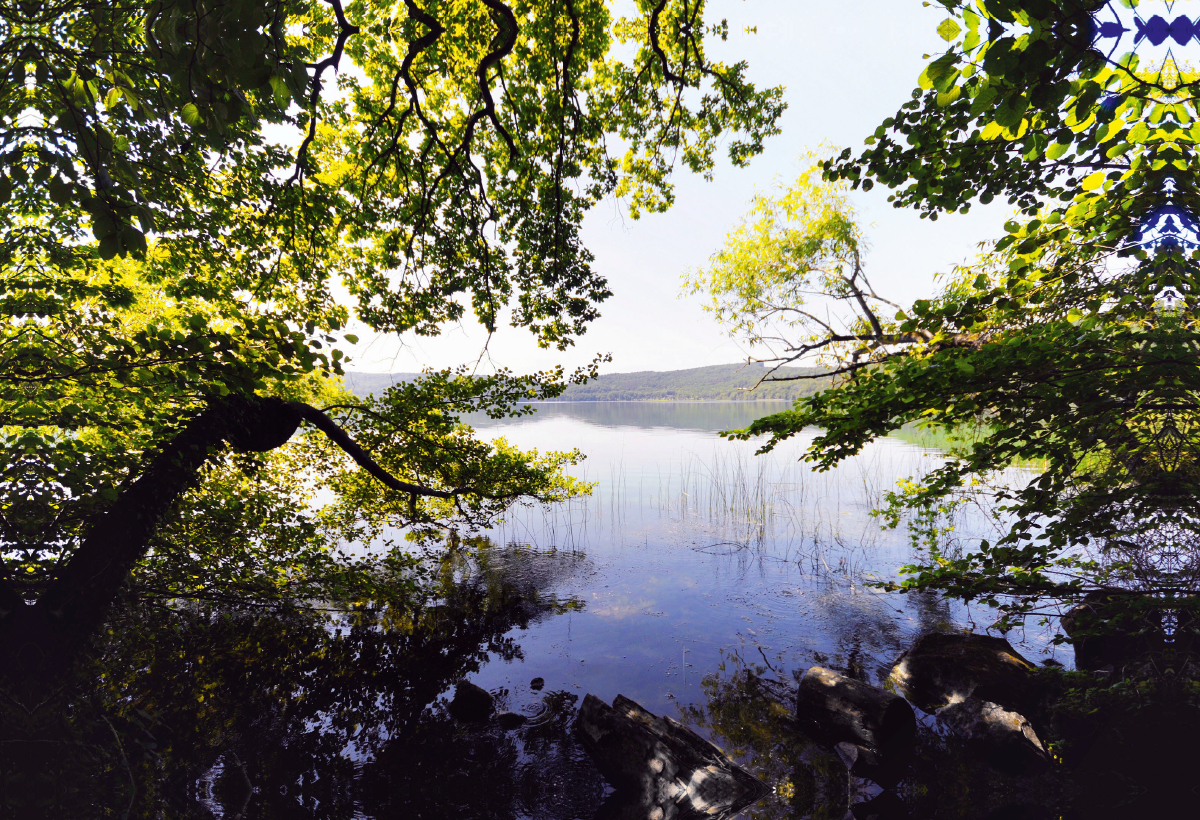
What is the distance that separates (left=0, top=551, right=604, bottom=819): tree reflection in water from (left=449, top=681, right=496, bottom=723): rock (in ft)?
0.65

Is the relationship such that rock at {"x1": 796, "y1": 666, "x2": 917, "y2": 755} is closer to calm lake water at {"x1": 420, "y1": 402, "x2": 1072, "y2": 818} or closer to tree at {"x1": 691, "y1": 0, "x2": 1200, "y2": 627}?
calm lake water at {"x1": 420, "y1": 402, "x2": 1072, "y2": 818}

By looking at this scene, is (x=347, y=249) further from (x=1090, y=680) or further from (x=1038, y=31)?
(x=1090, y=680)

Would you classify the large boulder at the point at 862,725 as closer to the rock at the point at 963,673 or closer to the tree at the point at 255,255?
the rock at the point at 963,673

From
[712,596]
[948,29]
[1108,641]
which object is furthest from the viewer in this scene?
[712,596]

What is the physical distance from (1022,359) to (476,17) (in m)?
9.24

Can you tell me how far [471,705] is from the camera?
22.8 feet

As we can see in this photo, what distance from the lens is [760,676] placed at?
800cm

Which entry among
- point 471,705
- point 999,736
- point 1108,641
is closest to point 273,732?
point 471,705

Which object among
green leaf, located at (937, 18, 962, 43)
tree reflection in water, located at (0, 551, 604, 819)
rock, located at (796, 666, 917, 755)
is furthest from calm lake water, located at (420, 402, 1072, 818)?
green leaf, located at (937, 18, 962, 43)

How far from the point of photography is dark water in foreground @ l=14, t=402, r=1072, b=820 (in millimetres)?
5145

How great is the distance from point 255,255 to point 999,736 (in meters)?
13.7

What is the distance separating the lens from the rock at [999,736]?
5.54m

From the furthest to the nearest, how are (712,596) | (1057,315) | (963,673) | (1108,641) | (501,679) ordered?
(712,596)
(501,679)
(1108,641)
(963,673)
(1057,315)

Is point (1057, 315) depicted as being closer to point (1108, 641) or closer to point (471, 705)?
point (1108, 641)
